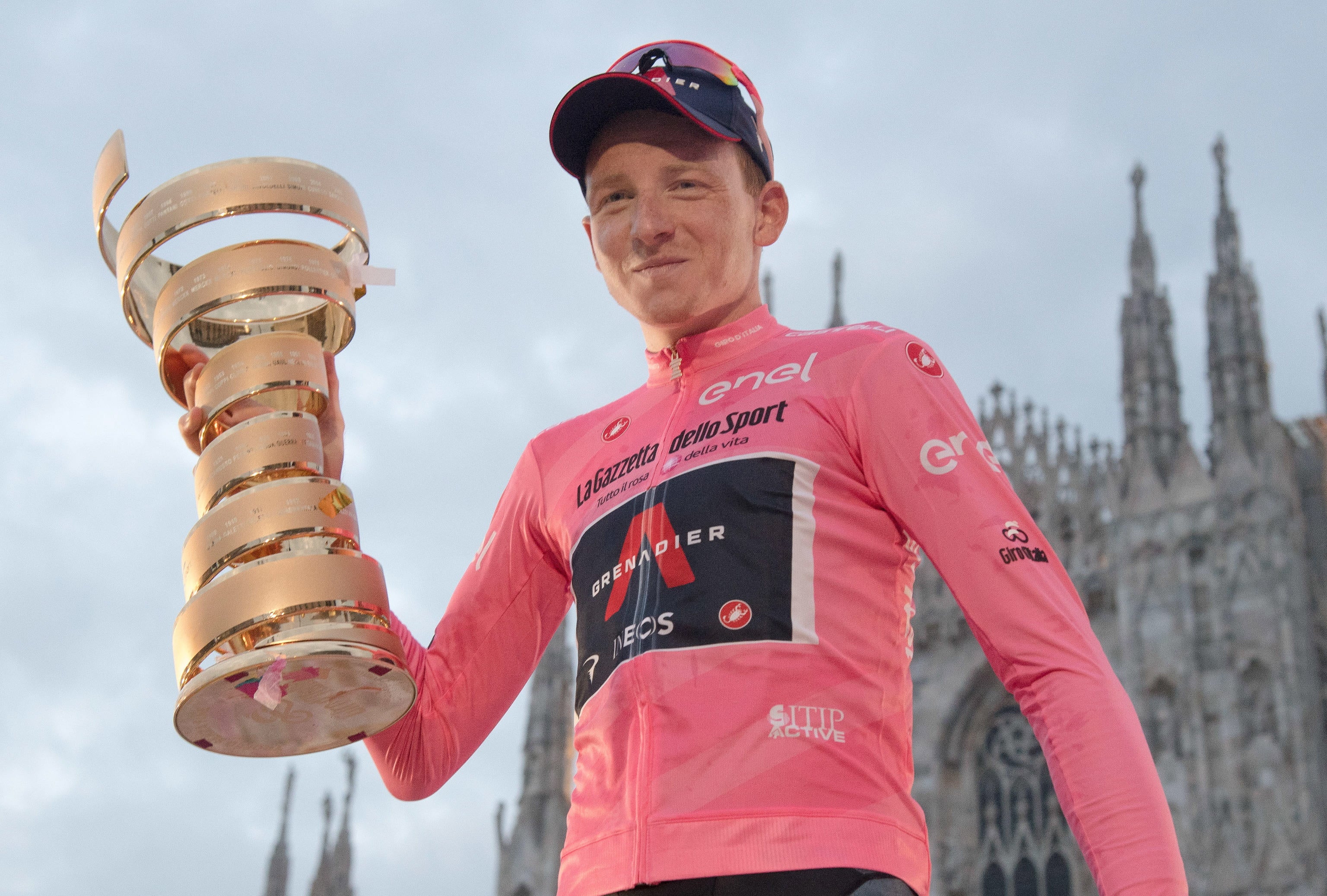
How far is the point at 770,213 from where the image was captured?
7.13ft

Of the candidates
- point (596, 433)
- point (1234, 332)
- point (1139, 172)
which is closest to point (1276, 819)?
point (1234, 332)

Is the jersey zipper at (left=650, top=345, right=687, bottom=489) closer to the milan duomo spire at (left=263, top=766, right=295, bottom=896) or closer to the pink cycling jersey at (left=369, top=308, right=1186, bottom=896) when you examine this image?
the pink cycling jersey at (left=369, top=308, right=1186, bottom=896)

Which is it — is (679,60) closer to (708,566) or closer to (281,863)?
(708,566)

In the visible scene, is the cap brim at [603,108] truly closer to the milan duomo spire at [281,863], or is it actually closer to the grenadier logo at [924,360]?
the grenadier logo at [924,360]

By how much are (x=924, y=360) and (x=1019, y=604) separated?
0.36 m

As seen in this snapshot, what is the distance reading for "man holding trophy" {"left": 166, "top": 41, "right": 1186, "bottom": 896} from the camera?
1.60 meters

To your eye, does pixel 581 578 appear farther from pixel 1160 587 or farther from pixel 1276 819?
pixel 1160 587

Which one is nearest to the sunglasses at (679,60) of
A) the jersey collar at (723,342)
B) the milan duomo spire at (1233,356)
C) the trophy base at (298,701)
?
the jersey collar at (723,342)

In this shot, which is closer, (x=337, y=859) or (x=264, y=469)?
(x=264, y=469)

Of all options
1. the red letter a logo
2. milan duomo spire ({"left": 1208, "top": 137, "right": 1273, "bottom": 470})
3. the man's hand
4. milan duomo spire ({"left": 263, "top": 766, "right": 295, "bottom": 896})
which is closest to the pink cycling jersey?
the red letter a logo

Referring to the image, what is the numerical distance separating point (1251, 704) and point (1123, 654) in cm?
143

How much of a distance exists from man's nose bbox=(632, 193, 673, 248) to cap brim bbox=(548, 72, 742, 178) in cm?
11

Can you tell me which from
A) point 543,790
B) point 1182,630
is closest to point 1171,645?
point 1182,630

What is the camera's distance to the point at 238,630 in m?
1.83
